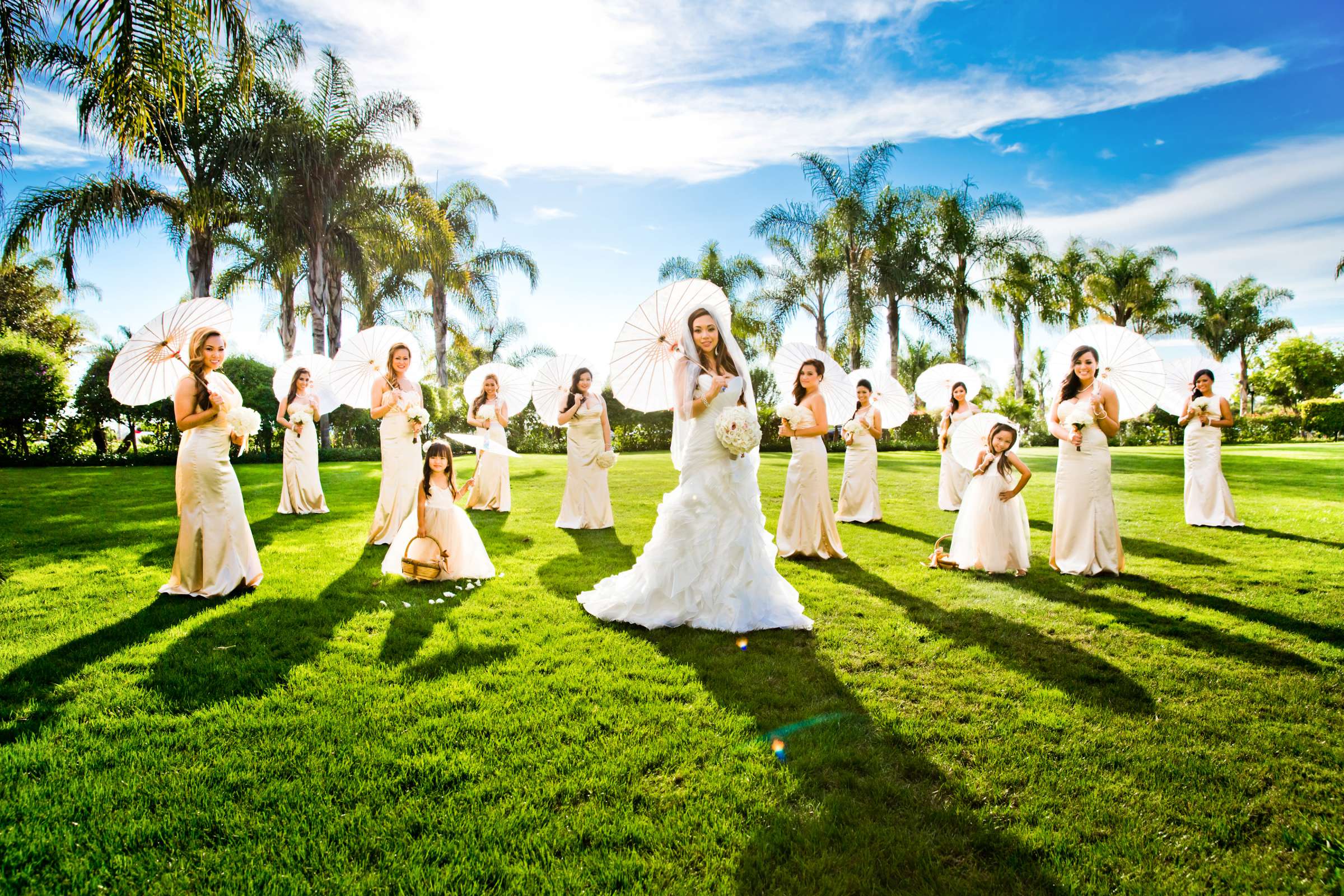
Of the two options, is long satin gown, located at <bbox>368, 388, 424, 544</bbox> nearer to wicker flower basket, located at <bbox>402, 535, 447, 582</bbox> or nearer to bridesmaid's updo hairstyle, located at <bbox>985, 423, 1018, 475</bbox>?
wicker flower basket, located at <bbox>402, 535, 447, 582</bbox>

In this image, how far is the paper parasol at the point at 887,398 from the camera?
1293 cm

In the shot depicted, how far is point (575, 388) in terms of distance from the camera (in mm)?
11523

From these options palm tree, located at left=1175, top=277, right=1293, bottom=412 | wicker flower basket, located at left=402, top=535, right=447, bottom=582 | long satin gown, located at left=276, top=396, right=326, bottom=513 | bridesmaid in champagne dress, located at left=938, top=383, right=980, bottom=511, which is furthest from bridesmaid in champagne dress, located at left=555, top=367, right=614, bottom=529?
palm tree, located at left=1175, top=277, right=1293, bottom=412

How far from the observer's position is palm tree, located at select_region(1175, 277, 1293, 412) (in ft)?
172

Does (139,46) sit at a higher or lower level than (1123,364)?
higher

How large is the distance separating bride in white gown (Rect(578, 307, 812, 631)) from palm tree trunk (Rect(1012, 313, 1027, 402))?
3057 centimetres

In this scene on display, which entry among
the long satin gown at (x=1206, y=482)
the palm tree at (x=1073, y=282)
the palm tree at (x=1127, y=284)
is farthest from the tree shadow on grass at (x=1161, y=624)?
the palm tree at (x=1127, y=284)

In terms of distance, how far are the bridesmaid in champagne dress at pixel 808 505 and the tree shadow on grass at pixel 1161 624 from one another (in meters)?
2.34

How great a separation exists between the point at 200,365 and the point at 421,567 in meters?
3.09

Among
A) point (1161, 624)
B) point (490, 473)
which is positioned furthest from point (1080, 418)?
point (490, 473)

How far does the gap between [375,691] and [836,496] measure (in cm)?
1204

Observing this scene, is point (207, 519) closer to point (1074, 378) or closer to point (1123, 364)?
point (1074, 378)

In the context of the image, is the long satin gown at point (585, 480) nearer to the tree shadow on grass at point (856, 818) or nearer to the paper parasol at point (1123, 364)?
the tree shadow on grass at point (856, 818)

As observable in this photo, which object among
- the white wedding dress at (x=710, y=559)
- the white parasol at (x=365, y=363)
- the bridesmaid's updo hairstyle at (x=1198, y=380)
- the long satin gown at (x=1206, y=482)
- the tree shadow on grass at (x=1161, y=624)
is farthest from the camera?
the bridesmaid's updo hairstyle at (x=1198, y=380)
